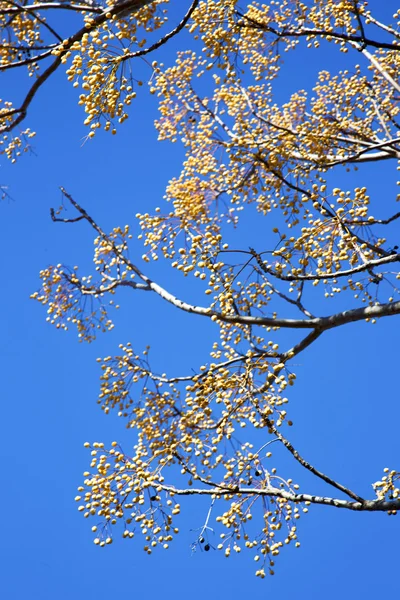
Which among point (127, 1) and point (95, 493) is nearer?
point (95, 493)

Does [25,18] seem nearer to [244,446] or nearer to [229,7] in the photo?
[229,7]

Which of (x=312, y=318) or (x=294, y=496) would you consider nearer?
(x=294, y=496)

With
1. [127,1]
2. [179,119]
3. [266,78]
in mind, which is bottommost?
[127,1]

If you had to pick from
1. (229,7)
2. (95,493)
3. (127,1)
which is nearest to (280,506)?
(95,493)

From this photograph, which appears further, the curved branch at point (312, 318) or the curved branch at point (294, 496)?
the curved branch at point (312, 318)

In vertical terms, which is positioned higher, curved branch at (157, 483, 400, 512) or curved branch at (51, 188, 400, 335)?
curved branch at (51, 188, 400, 335)

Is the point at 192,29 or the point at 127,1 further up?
the point at 192,29

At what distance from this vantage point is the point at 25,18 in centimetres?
691

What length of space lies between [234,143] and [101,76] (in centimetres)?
196

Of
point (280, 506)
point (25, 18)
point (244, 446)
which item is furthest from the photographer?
point (25, 18)

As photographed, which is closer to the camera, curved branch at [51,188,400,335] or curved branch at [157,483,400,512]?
curved branch at [157,483,400,512]

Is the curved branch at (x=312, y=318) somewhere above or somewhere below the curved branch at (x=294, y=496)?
above

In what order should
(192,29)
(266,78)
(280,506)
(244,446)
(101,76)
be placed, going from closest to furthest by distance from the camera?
(101,76), (280,506), (244,446), (192,29), (266,78)

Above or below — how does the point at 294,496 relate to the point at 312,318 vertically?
below
